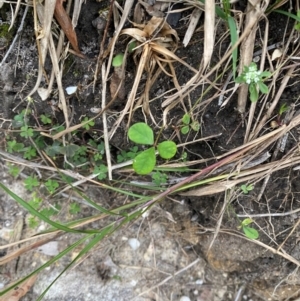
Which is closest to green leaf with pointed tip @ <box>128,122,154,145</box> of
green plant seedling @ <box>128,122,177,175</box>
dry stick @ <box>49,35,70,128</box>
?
green plant seedling @ <box>128,122,177,175</box>

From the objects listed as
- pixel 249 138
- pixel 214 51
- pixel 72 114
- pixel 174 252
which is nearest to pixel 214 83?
pixel 214 51

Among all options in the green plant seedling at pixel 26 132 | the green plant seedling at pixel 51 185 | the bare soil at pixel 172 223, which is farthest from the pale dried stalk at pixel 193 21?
the green plant seedling at pixel 51 185

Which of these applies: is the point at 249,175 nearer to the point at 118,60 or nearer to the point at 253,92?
the point at 253,92

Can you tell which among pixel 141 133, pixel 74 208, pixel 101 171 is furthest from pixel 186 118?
pixel 74 208

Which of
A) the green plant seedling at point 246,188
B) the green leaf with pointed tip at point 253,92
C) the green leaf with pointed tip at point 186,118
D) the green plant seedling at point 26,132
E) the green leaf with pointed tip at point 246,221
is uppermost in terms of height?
the green leaf with pointed tip at point 253,92

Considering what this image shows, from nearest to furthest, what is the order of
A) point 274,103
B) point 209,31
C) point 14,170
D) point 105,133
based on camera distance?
point 209,31 → point 274,103 → point 105,133 → point 14,170

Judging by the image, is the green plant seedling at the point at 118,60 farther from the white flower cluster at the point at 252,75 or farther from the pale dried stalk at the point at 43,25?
the white flower cluster at the point at 252,75
